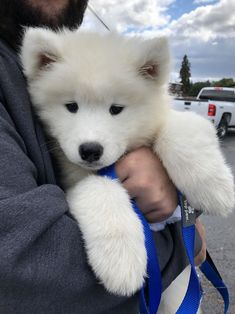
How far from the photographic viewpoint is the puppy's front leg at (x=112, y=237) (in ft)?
4.36

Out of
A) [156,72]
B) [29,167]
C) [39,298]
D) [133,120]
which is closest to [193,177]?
[133,120]

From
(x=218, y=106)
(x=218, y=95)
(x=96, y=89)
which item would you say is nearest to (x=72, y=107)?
(x=96, y=89)

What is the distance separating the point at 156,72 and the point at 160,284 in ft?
2.91

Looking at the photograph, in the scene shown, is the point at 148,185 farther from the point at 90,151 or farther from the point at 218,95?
the point at 218,95

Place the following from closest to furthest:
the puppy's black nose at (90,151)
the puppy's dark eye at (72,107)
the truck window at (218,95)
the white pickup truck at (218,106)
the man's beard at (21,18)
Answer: the puppy's black nose at (90,151) < the puppy's dark eye at (72,107) < the man's beard at (21,18) < the white pickup truck at (218,106) < the truck window at (218,95)

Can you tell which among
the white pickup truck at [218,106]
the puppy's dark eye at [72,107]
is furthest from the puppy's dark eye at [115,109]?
the white pickup truck at [218,106]

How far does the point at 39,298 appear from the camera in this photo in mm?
1188

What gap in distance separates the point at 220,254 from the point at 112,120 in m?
3.16

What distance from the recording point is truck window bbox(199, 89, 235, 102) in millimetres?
15865

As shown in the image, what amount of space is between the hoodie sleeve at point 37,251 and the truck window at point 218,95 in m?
15.1

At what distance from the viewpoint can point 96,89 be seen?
1615 millimetres

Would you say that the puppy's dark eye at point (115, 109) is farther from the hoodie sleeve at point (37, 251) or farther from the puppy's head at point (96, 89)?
the hoodie sleeve at point (37, 251)

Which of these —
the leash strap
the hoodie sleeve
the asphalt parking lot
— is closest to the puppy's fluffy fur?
the hoodie sleeve

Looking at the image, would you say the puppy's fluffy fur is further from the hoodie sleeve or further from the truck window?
the truck window
